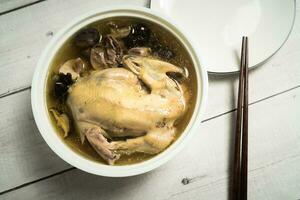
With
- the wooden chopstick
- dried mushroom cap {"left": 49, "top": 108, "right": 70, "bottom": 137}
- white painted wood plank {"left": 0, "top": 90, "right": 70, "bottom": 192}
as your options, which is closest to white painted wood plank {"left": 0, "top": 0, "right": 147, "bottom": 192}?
white painted wood plank {"left": 0, "top": 90, "right": 70, "bottom": 192}

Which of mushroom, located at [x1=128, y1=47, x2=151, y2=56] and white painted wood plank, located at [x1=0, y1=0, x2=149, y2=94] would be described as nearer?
mushroom, located at [x1=128, y1=47, x2=151, y2=56]

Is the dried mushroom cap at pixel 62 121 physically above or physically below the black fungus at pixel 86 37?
below

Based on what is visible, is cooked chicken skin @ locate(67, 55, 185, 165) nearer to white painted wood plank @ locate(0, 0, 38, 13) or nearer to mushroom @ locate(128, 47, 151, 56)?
mushroom @ locate(128, 47, 151, 56)

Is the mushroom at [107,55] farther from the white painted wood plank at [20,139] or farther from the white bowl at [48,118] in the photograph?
the white painted wood plank at [20,139]

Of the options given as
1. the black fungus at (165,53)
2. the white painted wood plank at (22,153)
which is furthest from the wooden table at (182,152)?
the black fungus at (165,53)

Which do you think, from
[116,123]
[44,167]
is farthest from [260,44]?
[44,167]

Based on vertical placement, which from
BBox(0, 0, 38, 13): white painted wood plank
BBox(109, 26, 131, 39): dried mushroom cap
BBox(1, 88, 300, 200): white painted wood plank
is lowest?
BBox(1, 88, 300, 200): white painted wood plank

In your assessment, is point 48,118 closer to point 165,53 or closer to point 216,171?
point 165,53

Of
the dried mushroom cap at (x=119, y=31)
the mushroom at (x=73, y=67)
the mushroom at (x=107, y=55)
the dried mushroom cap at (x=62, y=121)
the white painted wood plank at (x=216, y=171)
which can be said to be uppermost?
the dried mushroom cap at (x=119, y=31)
